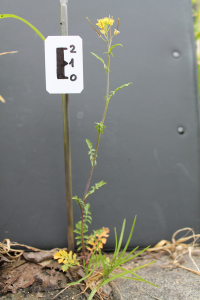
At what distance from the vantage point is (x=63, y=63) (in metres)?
0.63

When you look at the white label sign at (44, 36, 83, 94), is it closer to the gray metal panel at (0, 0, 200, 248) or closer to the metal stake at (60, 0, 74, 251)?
the metal stake at (60, 0, 74, 251)

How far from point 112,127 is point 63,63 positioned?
36 cm

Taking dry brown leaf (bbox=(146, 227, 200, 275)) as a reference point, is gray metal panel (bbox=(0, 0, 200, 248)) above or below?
above

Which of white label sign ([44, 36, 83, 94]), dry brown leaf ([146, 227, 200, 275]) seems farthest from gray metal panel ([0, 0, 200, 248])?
white label sign ([44, 36, 83, 94])

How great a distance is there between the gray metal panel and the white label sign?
235 mm

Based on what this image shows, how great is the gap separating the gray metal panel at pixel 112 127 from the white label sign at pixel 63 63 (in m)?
0.24

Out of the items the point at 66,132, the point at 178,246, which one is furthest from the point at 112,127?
the point at 178,246

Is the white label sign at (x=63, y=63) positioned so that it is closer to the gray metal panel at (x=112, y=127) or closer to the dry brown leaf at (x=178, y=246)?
the gray metal panel at (x=112, y=127)

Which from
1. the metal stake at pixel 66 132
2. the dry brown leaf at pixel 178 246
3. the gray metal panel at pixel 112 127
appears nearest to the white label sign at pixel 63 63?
the metal stake at pixel 66 132

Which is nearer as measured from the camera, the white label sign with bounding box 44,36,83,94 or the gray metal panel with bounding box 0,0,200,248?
the white label sign with bounding box 44,36,83,94

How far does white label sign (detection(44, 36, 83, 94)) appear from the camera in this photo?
0.63m

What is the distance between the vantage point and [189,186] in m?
0.91

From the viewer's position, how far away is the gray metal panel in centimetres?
85

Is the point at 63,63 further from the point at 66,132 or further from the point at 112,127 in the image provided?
the point at 112,127
